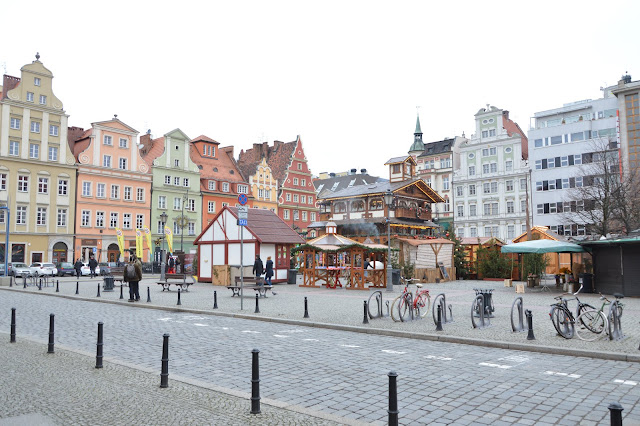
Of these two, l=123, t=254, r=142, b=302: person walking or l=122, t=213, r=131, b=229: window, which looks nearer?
l=123, t=254, r=142, b=302: person walking

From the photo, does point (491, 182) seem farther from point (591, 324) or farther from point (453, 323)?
point (591, 324)

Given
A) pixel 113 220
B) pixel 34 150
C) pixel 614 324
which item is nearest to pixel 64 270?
pixel 113 220

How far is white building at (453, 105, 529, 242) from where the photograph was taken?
66562 mm

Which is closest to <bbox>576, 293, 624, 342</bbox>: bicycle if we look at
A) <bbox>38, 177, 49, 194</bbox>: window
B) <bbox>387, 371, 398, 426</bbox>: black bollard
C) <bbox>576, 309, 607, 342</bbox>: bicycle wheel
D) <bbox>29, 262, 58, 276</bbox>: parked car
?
<bbox>576, 309, 607, 342</bbox>: bicycle wheel

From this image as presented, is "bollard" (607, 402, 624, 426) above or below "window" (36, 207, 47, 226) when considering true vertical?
below

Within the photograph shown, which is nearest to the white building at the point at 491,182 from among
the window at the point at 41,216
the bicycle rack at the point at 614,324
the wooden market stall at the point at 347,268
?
the wooden market stall at the point at 347,268

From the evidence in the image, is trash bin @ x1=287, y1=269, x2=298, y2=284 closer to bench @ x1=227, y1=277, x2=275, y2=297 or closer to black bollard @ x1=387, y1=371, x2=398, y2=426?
bench @ x1=227, y1=277, x2=275, y2=297

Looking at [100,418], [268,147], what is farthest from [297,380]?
[268,147]

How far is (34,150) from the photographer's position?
5288 cm

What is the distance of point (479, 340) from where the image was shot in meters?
11.2

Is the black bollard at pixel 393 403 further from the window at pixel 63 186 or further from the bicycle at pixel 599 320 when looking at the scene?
the window at pixel 63 186

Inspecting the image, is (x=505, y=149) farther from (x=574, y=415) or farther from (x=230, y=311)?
(x=574, y=415)

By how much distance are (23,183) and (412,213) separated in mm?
39094

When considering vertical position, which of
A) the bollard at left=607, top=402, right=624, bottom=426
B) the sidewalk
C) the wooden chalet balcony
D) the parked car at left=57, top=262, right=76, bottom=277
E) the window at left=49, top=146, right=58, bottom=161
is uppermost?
the window at left=49, top=146, right=58, bottom=161
